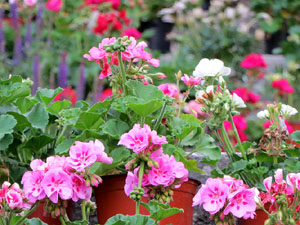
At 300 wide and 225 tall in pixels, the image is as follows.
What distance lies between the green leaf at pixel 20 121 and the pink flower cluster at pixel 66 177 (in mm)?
280

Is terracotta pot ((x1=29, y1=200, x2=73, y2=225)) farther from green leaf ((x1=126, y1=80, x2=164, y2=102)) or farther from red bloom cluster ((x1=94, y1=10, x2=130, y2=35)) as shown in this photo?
red bloom cluster ((x1=94, y1=10, x2=130, y2=35))

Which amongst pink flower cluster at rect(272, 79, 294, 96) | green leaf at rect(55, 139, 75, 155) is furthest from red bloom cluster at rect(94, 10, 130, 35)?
green leaf at rect(55, 139, 75, 155)

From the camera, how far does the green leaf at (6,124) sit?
149cm

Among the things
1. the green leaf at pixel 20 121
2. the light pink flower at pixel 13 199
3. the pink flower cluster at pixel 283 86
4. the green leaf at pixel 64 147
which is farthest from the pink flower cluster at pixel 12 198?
the pink flower cluster at pixel 283 86

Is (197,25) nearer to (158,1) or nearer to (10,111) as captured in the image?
(158,1)

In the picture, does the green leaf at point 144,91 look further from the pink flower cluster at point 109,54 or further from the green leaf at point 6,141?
the green leaf at point 6,141

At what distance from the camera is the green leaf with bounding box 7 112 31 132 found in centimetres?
158

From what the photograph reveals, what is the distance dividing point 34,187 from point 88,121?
0.28 metres

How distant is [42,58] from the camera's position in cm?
459

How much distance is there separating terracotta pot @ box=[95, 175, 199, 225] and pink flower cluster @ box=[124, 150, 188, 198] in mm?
151

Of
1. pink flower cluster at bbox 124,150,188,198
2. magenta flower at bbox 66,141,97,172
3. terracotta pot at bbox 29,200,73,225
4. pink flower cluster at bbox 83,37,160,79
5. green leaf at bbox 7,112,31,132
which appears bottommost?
terracotta pot at bbox 29,200,73,225

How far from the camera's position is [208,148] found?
5.35 feet

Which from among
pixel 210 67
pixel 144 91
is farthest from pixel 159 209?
pixel 210 67

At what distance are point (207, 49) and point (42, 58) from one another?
123 centimetres
